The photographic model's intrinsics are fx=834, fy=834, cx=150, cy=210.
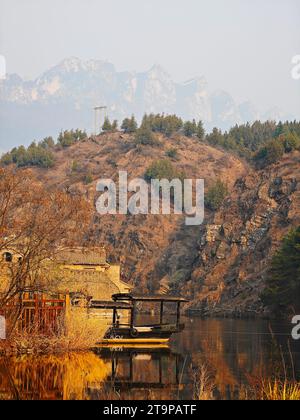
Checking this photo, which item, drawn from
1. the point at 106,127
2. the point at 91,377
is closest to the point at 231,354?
the point at 91,377

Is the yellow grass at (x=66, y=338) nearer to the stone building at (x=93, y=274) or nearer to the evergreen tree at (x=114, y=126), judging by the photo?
the stone building at (x=93, y=274)

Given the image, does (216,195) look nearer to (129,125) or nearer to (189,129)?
(189,129)

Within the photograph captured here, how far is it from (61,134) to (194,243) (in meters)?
67.3

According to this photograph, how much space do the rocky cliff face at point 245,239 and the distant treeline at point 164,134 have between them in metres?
37.5

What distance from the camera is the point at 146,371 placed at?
36.5 m

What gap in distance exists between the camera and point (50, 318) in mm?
44781

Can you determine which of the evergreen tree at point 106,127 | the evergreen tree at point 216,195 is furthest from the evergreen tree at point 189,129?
the evergreen tree at point 216,195

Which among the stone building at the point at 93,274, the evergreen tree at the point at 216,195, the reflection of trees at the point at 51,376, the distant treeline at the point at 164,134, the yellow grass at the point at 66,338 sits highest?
the distant treeline at the point at 164,134

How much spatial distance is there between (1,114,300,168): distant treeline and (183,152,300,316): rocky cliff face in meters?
37.5

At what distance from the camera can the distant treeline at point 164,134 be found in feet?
582

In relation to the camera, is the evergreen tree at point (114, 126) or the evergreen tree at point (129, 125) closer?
the evergreen tree at point (129, 125)

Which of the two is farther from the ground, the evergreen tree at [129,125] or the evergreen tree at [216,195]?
the evergreen tree at [129,125]

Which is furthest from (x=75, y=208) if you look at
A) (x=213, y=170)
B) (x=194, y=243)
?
(x=213, y=170)
